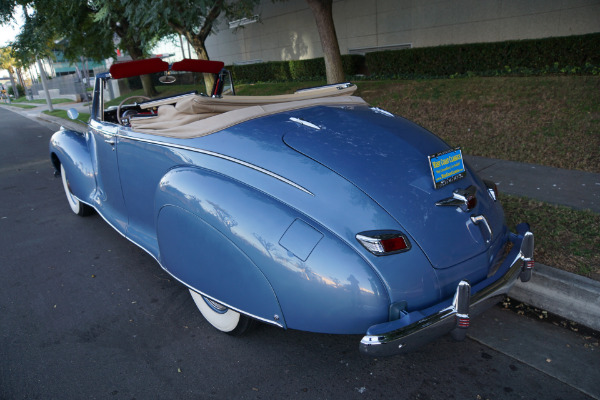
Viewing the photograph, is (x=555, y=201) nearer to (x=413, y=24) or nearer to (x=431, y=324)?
(x=431, y=324)

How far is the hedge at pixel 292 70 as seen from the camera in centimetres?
1368

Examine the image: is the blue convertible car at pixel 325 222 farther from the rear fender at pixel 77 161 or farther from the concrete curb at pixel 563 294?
the rear fender at pixel 77 161

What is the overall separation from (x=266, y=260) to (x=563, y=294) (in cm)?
198

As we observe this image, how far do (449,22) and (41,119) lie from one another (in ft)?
52.8

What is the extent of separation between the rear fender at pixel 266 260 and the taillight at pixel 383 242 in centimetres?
7

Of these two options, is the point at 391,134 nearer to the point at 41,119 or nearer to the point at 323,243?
the point at 323,243

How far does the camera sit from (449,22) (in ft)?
39.2

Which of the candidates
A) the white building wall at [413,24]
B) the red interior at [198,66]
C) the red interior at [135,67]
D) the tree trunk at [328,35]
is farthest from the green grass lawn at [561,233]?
the white building wall at [413,24]

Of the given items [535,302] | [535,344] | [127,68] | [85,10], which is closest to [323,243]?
[535,344]

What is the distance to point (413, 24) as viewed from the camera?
1288 centimetres

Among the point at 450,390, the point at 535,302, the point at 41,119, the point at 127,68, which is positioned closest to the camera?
the point at 450,390

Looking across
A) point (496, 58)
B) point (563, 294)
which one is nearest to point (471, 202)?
point (563, 294)

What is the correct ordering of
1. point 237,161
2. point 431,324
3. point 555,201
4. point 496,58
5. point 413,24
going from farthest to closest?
point 413,24 → point 496,58 → point 555,201 → point 237,161 → point 431,324

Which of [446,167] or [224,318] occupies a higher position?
[446,167]
